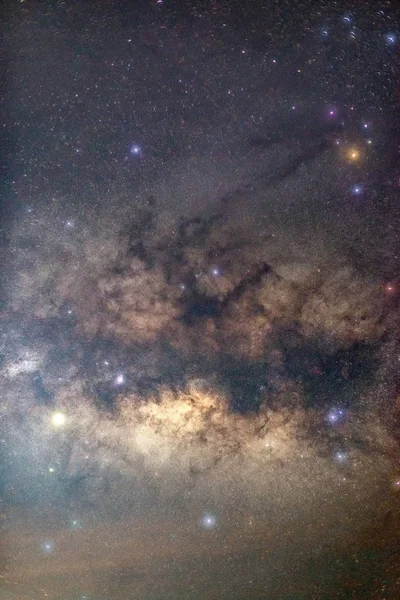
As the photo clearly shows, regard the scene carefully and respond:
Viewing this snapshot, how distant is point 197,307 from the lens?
273 inches

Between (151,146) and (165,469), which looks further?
(165,469)

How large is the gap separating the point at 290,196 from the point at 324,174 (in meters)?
0.70

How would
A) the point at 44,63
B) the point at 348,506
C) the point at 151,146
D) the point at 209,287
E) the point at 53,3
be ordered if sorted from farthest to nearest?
the point at 348,506 → the point at 209,287 → the point at 151,146 → the point at 44,63 → the point at 53,3

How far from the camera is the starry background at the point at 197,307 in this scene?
554 centimetres

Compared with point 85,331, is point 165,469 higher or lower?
lower

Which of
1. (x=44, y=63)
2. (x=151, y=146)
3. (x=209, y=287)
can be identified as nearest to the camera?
(x=44, y=63)

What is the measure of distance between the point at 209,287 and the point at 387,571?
7279 mm

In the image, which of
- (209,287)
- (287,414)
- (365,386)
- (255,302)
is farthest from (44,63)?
(365,386)

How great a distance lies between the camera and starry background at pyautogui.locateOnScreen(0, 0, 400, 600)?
5543 mm

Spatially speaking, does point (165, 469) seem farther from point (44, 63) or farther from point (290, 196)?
point (44, 63)

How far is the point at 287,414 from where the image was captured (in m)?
7.03

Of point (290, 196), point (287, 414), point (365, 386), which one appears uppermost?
point (290, 196)

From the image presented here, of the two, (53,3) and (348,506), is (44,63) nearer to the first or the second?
(53,3)

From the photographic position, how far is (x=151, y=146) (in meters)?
6.04
